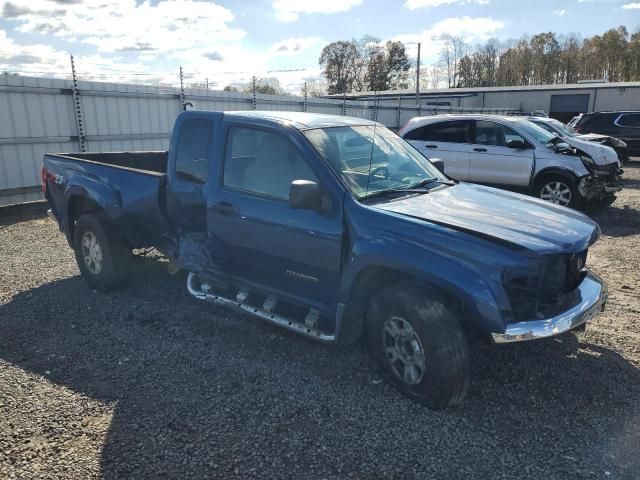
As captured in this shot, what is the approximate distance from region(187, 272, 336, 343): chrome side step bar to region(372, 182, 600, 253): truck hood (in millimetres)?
1032

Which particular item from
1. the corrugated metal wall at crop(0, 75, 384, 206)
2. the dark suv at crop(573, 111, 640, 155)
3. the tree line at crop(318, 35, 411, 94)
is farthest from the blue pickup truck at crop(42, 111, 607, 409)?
the tree line at crop(318, 35, 411, 94)

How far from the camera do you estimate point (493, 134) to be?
9.97m

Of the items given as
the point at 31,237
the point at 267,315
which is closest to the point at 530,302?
the point at 267,315

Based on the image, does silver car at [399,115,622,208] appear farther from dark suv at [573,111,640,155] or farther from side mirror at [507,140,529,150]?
dark suv at [573,111,640,155]

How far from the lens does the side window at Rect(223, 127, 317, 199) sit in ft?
13.1

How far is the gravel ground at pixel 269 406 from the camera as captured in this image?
9.56 ft

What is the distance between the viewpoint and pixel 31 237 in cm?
841

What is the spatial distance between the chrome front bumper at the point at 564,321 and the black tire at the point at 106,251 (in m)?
3.98

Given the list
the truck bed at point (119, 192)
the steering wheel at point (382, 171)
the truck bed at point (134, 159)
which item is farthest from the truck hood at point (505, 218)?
the truck bed at point (134, 159)

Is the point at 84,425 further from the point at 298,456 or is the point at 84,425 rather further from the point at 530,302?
the point at 530,302

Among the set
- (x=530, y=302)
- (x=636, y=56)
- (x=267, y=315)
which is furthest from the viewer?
(x=636, y=56)

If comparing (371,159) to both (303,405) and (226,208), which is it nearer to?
(226,208)

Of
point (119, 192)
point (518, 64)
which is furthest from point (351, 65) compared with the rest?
point (119, 192)

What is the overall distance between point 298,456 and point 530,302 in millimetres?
1690
